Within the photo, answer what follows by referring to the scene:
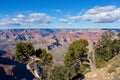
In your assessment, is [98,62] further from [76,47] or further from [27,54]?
[27,54]

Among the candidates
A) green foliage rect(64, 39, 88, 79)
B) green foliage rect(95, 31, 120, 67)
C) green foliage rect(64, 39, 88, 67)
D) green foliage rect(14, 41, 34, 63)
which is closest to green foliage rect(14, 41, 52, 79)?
green foliage rect(14, 41, 34, 63)

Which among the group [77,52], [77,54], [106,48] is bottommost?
[106,48]

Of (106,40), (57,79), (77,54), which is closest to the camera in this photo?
(77,54)

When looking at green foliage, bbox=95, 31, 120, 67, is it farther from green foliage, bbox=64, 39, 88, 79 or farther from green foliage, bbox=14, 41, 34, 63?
green foliage, bbox=14, 41, 34, 63

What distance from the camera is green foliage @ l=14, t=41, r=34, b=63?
54688 millimetres

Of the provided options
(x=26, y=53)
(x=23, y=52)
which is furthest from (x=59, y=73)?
(x=26, y=53)

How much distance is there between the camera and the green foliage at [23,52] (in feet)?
179

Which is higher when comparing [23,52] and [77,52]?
[23,52]

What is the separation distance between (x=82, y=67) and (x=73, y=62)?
4.06 meters

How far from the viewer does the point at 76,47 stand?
75562mm

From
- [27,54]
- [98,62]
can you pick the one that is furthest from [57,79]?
[27,54]

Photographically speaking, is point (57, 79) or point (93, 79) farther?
point (57, 79)

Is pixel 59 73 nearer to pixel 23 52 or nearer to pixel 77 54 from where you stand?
pixel 77 54

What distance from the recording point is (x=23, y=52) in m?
55.6
